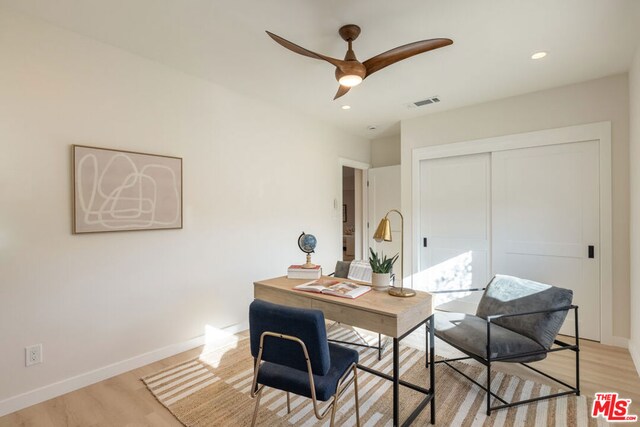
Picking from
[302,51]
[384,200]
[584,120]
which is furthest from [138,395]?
[584,120]

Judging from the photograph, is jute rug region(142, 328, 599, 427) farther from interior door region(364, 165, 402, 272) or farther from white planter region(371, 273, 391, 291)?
interior door region(364, 165, 402, 272)

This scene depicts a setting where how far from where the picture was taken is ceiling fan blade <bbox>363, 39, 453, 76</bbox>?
1.96 metres

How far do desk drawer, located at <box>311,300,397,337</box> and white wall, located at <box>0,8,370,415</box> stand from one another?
63.1 inches

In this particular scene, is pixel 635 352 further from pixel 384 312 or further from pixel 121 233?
pixel 121 233

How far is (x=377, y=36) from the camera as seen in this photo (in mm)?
2312

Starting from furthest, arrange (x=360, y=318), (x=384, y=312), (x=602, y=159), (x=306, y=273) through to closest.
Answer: (x=602, y=159) < (x=306, y=273) < (x=360, y=318) < (x=384, y=312)

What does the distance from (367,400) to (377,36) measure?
260 cm

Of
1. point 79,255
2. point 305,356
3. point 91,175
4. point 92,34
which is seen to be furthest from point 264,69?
point 305,356

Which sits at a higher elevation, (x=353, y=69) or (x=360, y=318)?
(x=353, y=69)

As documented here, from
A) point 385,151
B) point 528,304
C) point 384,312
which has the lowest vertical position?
point 528,304

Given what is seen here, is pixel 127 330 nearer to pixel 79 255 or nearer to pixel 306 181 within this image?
pixel 79 255

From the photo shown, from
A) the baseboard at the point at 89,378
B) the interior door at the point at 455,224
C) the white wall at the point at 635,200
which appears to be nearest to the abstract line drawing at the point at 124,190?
the baseboard at the point at 89,378

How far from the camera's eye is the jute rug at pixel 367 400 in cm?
193

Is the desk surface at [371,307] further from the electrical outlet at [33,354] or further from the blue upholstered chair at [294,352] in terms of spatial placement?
the electrical outlet at [33,354]
